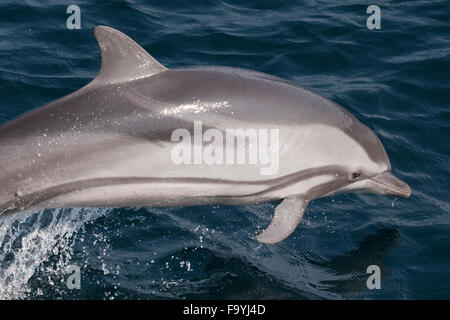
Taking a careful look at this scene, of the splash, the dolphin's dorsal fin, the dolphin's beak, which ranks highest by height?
the dolphin's dorsal fin

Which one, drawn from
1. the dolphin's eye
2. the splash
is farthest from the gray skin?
the splash

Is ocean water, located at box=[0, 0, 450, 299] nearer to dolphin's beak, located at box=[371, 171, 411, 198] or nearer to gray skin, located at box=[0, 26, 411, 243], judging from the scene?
dolphin's beak, located at box=[371, 171, 411, 198]

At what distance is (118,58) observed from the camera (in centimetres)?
664

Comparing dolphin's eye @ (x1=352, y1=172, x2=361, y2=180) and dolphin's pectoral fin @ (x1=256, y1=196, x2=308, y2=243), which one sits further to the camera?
dolphin's eye @ (x1=352, y1=172, x2=361, y2=180)

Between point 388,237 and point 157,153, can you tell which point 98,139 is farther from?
point 388,237

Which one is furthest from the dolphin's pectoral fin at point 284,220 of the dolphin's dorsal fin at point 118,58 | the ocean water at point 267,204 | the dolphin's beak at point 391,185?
the dolphin's dorsal fin at point 118,58

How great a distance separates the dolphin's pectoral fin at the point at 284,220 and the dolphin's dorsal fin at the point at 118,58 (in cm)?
181

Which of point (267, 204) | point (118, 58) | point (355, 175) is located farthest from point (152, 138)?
point (267, 204)

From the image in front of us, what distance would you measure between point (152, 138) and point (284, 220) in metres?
1.49

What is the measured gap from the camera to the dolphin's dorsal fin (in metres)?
6.64

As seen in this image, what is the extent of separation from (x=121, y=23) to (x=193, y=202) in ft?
22.2

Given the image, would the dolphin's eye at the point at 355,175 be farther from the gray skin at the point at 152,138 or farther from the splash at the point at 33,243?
the splash at the point at 33,243

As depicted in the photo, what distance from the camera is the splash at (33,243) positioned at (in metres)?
7.56

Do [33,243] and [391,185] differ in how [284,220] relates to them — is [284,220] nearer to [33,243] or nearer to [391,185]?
[391,185]
